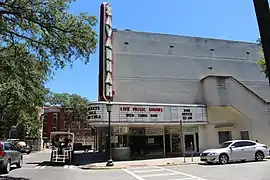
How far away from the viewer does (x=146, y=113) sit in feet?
79.1

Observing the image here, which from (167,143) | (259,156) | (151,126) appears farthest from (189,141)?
(259,156)

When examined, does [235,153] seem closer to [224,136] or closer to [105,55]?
[224,136]

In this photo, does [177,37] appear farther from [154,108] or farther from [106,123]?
[106,123]

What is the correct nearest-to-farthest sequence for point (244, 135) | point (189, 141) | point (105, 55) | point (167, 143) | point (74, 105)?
point (105, 55), point (167, 143), point (189, 141), point (244, 135), point (74, 105)

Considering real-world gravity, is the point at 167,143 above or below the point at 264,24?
below

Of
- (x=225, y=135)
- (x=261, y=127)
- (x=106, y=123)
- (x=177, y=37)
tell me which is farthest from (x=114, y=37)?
(x=261, y=127)

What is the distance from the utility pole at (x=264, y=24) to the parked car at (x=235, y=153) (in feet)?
55.1

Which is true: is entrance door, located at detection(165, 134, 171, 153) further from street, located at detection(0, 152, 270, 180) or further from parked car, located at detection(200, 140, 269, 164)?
street, located at detection(0, 152, 270, 180)

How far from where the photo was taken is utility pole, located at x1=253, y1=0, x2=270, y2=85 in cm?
294

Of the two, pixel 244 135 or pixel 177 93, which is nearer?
pixel 177 93

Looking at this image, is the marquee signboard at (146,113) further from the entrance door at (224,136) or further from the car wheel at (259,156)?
the car wheel at (259,156)

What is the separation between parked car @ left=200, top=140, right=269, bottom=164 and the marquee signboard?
5800 mm

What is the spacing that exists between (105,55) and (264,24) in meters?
21.4

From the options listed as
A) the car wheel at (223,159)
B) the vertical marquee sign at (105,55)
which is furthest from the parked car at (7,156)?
the car wheel at (223,159)
